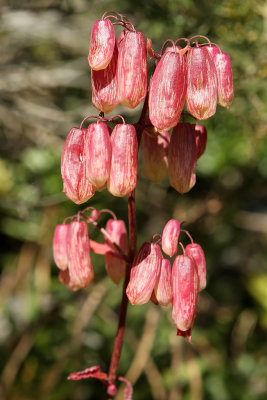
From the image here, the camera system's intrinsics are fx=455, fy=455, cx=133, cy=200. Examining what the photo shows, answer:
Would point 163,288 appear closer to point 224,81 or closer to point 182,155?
point 182,155

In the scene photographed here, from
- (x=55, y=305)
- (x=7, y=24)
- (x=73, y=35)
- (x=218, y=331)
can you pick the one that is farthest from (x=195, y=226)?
(x=7, y=24)

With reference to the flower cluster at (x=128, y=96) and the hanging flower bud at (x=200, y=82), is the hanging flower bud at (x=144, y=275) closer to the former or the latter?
the flower cluster at (x=128, y=96)

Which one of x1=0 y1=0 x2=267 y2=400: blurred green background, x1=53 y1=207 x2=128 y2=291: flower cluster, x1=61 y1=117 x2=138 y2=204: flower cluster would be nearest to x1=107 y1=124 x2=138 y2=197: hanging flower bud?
x1=61 y1=117 x2=138 y2=204: flower cluster

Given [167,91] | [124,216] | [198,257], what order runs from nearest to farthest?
[167,91]
[198,257]
[124,216]

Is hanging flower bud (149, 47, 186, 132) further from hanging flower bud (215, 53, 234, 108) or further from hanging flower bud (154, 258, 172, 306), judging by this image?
hanging flower bud (154, 258, 172, 306)

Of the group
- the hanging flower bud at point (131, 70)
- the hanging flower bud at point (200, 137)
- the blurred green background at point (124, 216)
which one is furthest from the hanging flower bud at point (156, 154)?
the blurred green background at point (124, 216)

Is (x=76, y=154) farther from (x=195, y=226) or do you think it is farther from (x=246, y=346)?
(x=246, y=346)

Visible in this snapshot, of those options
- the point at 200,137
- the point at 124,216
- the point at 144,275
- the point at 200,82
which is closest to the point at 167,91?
the point at 200,82

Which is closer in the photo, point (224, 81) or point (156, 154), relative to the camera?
point (224, 81)
